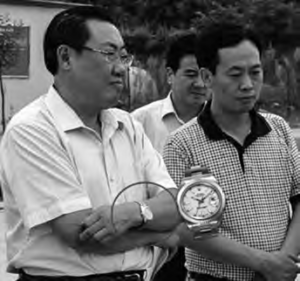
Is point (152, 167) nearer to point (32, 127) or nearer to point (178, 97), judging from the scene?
point (32, 127)

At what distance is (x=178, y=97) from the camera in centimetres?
405

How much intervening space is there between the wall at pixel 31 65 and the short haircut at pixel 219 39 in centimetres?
1399

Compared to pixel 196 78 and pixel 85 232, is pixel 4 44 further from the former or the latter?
pixel 85 232

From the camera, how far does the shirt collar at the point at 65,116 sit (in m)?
2.45

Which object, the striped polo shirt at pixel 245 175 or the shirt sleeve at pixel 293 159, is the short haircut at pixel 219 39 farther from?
the shirt sleeve at pixel 293 159

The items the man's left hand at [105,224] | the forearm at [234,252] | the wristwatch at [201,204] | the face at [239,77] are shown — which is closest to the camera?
the wristwatch at [201,204]

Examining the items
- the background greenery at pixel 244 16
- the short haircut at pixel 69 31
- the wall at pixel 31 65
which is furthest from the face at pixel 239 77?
the background greenery at pixel 244 16

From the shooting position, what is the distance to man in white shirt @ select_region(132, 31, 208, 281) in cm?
397

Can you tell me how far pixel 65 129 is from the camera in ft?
8.00

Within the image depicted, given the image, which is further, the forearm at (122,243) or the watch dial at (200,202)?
the forearm at (122,243)

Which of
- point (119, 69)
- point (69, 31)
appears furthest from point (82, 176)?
point (69, 31)

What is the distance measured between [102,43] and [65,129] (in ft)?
0.92

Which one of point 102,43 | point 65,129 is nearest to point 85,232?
point 65,129

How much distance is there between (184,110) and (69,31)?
162 centimetres
